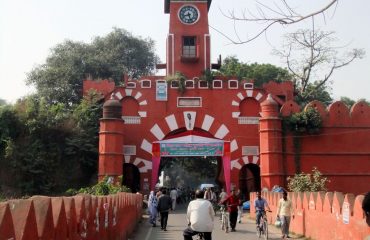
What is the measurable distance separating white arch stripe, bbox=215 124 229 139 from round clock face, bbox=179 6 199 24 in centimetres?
735

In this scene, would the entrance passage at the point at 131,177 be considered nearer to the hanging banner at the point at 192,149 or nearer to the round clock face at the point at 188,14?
the hanging banner at the point at 192,149

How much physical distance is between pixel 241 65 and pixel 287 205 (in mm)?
37965

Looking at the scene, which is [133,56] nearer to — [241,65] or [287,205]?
[241,65]

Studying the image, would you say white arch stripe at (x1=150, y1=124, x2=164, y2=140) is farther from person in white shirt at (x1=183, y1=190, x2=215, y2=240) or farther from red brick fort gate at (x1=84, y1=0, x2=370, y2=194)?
person in white shirt at (x1=183, y1=190, x2=215, y2=240)

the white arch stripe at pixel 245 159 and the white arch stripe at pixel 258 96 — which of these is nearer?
the white arch stripe at pixel 245 159

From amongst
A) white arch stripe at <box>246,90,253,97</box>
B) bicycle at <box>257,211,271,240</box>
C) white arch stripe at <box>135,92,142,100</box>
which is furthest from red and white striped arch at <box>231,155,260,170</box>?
bicycle at <box>257,211,271,240</box>

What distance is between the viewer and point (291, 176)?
26.7 m

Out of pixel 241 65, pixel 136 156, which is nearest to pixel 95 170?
pixel 136 156

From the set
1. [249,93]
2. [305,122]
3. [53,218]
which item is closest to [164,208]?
[53,218]

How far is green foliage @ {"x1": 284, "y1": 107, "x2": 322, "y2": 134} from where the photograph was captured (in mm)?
26953

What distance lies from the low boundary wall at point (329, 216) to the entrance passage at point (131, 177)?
14.4m

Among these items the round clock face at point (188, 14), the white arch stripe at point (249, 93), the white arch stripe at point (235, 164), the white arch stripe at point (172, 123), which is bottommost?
the white arch stripe at point (235, 164)

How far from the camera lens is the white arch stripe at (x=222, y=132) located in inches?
1138

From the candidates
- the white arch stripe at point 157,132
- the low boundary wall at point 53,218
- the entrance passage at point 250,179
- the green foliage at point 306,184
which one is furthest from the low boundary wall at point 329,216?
the entrance passage at point 250,179
